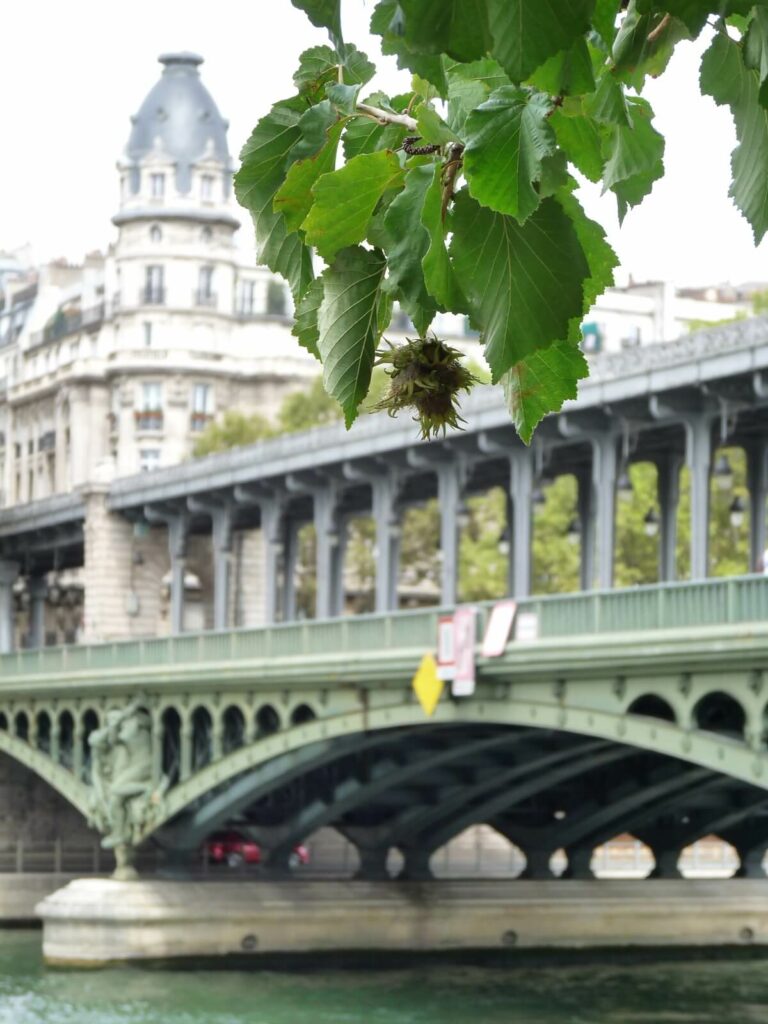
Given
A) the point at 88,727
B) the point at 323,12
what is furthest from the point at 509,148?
the point at 88,727

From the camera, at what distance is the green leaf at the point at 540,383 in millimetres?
4258

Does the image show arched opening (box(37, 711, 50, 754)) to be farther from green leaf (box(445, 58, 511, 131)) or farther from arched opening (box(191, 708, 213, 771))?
green leaf (box(445, 58, 511, 131))

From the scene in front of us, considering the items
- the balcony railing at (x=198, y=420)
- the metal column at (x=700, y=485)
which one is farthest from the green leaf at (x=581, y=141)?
the balcony railing at (x=198, y=420)

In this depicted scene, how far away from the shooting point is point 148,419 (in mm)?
108000

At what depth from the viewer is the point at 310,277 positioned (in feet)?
14.5

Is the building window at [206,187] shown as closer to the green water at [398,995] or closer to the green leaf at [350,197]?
the green water at [398,995]

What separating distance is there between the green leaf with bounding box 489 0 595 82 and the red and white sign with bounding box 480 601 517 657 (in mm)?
37071

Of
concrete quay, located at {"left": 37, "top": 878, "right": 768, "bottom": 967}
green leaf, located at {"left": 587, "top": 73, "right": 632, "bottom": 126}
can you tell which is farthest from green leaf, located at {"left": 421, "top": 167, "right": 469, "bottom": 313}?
concrete quay, located at {"left": 37, "top": 878, "right": 768, "bottom": 967}

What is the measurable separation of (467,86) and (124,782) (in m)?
50.3

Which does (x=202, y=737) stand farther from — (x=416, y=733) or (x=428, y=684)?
(x=428, y=684)

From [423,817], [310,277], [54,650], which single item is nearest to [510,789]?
[423,817]

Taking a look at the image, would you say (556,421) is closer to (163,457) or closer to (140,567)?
(140,567)

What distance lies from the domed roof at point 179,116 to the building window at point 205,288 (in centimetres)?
455

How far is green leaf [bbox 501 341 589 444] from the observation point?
14.0 ft
